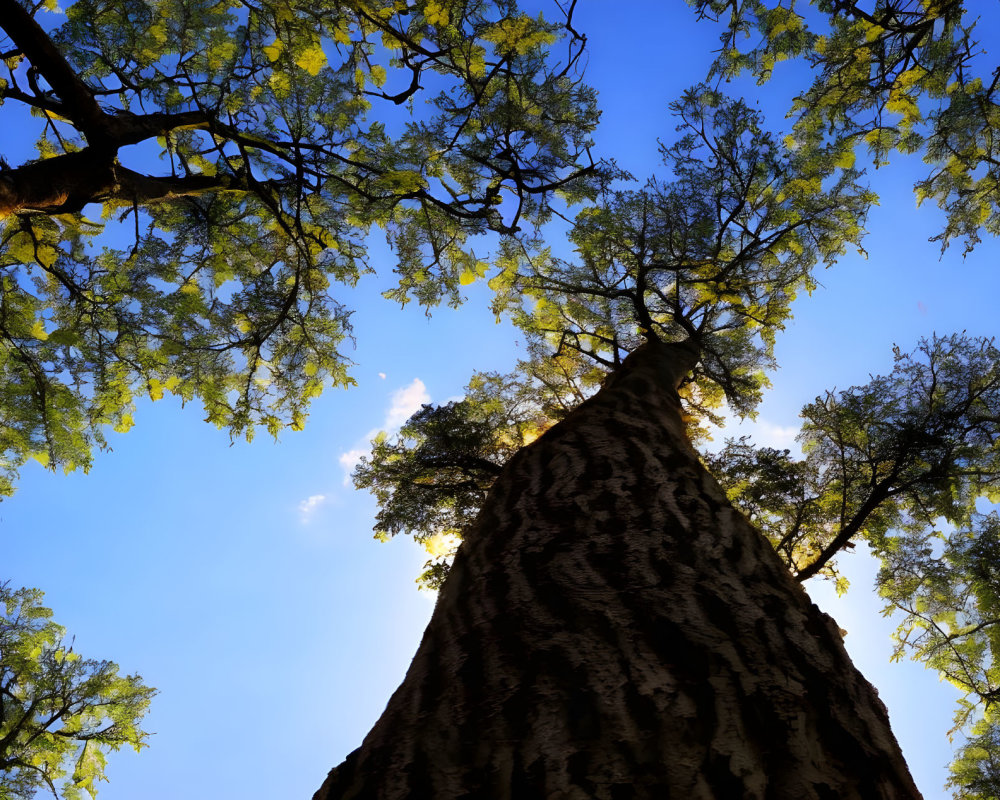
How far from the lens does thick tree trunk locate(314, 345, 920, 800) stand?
3.77 ft

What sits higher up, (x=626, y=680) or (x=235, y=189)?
(x=235, y=189)

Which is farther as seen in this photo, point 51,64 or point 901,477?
point 901,477

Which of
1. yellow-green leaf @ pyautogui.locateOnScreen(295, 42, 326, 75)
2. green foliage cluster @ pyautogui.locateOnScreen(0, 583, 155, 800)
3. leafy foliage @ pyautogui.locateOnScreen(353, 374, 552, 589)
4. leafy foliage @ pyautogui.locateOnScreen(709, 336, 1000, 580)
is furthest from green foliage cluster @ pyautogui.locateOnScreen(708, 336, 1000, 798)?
green foliage cluster @ pyautogui.locateOnScreen(0, 583, 155, 800)

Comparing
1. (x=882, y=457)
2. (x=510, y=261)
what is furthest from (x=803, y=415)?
(x=510, y=261)

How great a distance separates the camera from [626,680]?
137 cm

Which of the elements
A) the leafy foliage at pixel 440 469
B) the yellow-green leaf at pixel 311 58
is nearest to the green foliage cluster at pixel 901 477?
the leafy foliage at pixel 440 469

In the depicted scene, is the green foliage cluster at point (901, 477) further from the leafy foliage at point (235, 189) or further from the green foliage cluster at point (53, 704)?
the green foliage cluster at point (53, 704)

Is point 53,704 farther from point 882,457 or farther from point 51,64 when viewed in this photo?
point 882,457

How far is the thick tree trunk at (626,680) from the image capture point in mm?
1150

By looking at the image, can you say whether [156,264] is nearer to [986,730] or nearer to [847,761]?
[847,761]

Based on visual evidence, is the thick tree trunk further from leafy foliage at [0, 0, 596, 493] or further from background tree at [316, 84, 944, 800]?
leafy foliage at [0, 0, 596, 493]

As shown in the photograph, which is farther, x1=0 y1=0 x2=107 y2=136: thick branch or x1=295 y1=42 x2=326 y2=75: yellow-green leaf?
x1=295 y1=42 x2=326 y2=75: yellow-green leaf

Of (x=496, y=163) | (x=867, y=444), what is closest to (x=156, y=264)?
(x=496, y=163)

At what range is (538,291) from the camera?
7.25 metres
